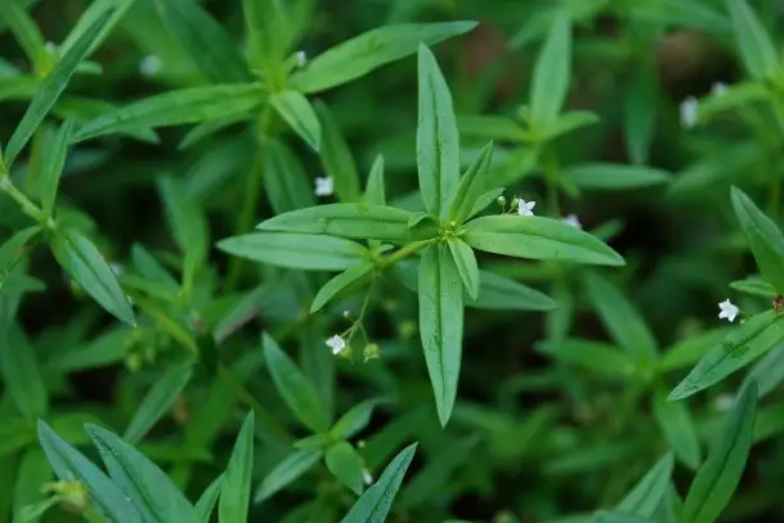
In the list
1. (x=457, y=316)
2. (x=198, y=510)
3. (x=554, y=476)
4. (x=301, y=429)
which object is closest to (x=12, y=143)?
(x=198, y=510)

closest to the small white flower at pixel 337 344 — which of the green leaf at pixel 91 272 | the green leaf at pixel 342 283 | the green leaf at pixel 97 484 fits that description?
the green leaf at pixel 342 283

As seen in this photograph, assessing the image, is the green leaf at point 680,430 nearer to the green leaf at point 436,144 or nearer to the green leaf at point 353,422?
the green leaf at point 353,422

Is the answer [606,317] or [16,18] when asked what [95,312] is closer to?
[16,18]

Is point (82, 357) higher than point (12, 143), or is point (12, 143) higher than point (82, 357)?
point (12, 143)

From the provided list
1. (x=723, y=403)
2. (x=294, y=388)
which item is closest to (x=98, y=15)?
(x=294, y=388)

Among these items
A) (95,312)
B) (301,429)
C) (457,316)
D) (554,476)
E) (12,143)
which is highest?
(12,143)

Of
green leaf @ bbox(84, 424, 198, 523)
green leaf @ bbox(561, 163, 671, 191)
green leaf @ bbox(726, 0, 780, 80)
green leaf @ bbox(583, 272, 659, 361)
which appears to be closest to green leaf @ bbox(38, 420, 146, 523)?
green leaf @ bbox(84, 424, 198, 523)

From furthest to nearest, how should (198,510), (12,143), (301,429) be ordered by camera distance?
(301,429), (12,143), (198,510)

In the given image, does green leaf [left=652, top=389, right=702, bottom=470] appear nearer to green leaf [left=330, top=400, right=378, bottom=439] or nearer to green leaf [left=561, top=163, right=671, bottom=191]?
green leaf [left=561, top=163, right=671, bottom=191]
